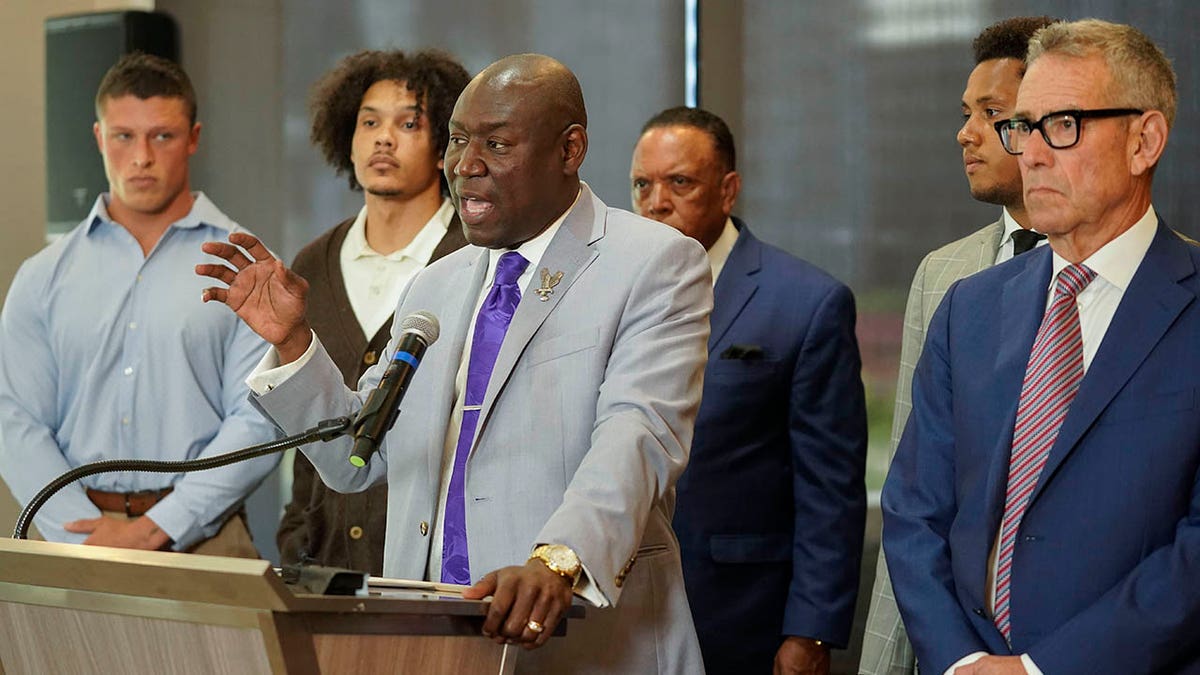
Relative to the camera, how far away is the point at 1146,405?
2598 millimetres

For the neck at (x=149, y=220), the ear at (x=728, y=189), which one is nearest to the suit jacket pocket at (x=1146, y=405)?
the ear at (x=728, y=189)

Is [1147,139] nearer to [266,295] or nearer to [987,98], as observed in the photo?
[987,98]

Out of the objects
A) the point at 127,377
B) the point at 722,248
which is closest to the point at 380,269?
the point at 127,377

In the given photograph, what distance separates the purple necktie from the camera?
2.67m

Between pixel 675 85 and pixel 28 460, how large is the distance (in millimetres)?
2392

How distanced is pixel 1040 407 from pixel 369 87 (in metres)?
2.58

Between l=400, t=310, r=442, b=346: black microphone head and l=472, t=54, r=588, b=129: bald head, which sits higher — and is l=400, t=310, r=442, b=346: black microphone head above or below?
below

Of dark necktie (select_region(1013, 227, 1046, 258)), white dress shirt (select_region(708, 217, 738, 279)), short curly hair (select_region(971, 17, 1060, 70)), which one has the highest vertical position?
short curly hair (select_region(971, 17, 1060, 70))

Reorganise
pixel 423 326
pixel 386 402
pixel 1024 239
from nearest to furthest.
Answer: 1. pixel 386 402
2. pixel 423 326
3. pixel 1024 239

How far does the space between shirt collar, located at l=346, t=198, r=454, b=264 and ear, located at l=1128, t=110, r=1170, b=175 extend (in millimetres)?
2055

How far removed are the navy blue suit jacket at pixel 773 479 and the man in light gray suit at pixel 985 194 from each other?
1.05 feet

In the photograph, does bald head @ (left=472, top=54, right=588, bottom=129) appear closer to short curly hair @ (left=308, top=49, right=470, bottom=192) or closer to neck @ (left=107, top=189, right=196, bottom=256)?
short curly hair @ (left=308, top=49, right=470, bottom=192)

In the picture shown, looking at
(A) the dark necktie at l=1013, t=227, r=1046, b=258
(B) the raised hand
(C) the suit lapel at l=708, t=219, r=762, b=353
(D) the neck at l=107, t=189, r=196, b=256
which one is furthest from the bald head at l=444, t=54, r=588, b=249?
(D) the neck at l=107, t=189, r=196, b=256

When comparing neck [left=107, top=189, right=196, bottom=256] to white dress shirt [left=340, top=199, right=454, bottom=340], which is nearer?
white dress shirt [left=340, top=199, right=454, bottom=340]
